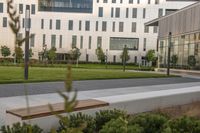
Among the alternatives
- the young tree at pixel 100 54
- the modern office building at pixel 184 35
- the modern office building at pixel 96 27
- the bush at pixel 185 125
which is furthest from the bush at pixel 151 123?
the modern office building at pixel 96 27

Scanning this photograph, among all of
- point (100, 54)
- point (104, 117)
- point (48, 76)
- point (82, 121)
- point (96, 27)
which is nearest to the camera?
point (82, 121)

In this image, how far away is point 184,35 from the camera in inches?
1756

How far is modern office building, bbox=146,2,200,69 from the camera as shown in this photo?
40.9m

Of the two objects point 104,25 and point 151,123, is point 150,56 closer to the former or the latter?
point 104,25

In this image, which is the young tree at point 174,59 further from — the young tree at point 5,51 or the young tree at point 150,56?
the young tree at point 5,51

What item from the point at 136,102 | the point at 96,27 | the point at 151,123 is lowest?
the point at 151,123

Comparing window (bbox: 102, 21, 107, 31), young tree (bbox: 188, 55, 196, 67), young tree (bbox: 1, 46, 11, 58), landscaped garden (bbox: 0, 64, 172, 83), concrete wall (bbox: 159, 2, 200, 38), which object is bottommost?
landscaped garden (bbox: 0, 64, 172, 83)

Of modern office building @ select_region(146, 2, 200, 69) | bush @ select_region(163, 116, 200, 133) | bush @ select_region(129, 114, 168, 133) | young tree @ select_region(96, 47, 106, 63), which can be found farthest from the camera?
young tree @ select_region(96, 47, 106, 63)

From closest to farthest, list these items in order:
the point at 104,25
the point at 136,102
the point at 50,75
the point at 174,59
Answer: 1. the point at 136,102
2. the point at 50,75
3. the point at 174,59
4. the point at 104,25

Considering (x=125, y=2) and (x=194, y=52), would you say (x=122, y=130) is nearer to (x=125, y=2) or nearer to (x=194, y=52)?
(x=194, y=52)

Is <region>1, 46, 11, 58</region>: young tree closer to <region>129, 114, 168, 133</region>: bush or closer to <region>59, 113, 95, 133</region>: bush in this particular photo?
<region>59, 113, 95, 133</region>: bush

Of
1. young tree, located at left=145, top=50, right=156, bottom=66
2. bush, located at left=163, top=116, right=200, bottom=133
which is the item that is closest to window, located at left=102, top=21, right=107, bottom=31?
young tree, located at left=145, top=50, right=156, bottom=66

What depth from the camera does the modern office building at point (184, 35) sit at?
4094 centimetres

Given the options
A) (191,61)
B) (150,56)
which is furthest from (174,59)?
(150,56)
